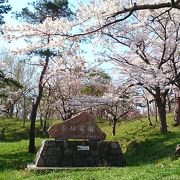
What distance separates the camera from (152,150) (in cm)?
1802

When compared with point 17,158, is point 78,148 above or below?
above

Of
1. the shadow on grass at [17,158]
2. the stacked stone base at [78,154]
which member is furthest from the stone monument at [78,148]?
the shadow on grass at [17,158]

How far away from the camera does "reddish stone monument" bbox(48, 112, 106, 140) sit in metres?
16.5

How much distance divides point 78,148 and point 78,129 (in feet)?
2.67

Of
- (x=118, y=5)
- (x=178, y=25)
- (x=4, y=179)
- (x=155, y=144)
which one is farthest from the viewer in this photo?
(x=178, y=25)

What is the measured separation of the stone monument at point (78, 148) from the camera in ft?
52.4

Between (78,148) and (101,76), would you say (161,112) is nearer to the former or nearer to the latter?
(101,76)

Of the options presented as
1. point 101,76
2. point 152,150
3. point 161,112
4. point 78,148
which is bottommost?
point 152,150

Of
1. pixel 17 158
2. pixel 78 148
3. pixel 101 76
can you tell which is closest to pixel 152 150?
pixel 78 148

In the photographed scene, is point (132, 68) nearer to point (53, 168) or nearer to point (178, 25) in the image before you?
point (178, 25)

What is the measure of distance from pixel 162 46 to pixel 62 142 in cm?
1019

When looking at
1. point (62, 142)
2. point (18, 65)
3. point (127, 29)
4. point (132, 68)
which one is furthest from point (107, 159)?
point (18, 65)

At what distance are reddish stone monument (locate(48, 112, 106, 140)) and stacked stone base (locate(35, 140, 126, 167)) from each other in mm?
299

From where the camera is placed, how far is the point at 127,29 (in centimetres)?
2261
